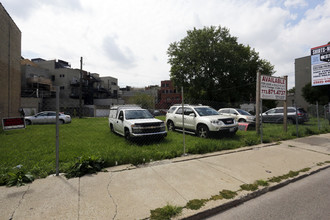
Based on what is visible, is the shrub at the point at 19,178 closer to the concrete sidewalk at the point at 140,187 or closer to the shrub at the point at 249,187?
the concrete sidewalk at the point at 140,187

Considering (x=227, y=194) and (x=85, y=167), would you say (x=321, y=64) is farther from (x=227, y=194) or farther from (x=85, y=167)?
(x=85, y=167)

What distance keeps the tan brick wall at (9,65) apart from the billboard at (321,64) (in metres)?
26.6

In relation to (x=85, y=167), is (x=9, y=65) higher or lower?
higher

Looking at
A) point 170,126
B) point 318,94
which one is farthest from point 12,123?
point 318,94

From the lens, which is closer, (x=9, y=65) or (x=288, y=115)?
(x=288, y=115)

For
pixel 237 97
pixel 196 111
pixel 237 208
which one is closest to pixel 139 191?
pixel 237 208

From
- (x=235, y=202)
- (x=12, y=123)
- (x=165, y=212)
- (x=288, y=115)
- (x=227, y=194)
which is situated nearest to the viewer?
(x=165, y=212)

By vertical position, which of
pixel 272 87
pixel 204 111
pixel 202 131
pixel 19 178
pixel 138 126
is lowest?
pixel 19 178

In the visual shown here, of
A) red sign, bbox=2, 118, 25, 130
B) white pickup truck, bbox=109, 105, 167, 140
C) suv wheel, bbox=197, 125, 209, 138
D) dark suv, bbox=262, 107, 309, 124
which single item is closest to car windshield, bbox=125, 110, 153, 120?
white pickup truck, bbox=109, 105, 167, 140

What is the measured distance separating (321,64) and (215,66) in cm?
1578

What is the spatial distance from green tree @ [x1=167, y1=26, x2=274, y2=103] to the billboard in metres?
14.6

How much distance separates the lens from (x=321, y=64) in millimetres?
12664

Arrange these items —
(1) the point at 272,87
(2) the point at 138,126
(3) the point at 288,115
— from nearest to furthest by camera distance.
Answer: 1. (2) the point at 138,126
2. (1) the point at 272,87
3. (3) the point at 288,115

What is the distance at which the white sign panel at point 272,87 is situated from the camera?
30.9 feet
